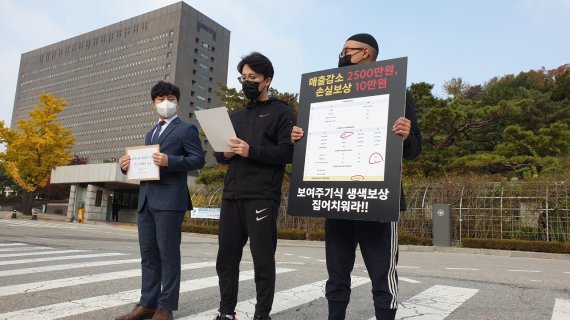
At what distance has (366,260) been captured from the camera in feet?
9.47

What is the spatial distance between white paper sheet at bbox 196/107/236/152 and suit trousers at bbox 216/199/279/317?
0.43m

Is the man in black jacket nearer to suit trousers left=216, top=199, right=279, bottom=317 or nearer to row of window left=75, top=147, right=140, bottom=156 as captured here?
suit trousers left=216, top=199, right=279, bottom=317

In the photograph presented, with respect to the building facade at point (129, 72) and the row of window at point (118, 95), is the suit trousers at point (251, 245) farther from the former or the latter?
the row of window at point (118, 95)

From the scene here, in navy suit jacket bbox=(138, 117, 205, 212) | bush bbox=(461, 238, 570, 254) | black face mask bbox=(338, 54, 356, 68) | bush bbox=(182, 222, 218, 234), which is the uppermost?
black face mask bbox=(338, 54, 356, 68)

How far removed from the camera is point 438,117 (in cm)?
2177

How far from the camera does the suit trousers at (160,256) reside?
3.37 m

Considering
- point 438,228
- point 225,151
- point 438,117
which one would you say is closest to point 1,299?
point 225,151

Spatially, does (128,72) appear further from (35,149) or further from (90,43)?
(35,149)

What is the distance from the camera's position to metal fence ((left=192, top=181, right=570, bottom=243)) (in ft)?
49.7

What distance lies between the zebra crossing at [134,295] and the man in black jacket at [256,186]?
548mm

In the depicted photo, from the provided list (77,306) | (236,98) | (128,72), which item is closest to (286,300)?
(77,306)

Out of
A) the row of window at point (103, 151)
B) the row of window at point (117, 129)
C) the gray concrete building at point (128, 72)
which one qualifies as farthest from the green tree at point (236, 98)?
the row of window at point (103, 151)

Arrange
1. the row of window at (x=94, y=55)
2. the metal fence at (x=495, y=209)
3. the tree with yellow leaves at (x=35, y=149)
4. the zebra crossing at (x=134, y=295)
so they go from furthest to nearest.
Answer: the row of window at (x=94, y=55)
the tree with yellow leaves at (x=35, y=149)
the metal fence at (x=495, y=209)
the zebra crossing at (x=134, y=295)

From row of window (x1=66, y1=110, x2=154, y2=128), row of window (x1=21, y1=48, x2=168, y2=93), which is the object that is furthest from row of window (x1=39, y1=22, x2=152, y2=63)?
row of window (x1=66, y1=110, x2=154, y2=128)
